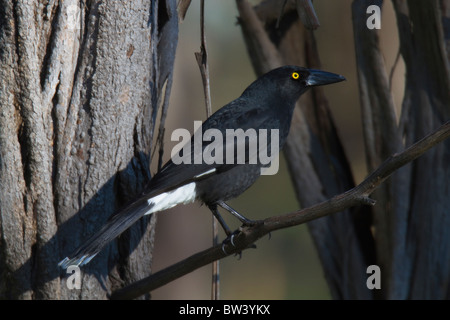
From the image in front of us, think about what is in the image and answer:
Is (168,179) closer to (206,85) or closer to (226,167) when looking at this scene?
(226,167)

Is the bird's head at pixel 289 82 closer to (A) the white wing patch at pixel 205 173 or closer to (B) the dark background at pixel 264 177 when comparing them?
(A) the white wing patch at pixel 205 173

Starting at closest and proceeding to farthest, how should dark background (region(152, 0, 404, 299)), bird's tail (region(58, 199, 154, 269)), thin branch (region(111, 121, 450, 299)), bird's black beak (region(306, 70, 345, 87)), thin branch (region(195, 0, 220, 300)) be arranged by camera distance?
thin branch (region(111, 121, 450, 299)), bird's tail (region(58, 199, 154, 269)), thin branch (region(195, 0, 220, 300)), bird's black beak (region(306, 70, 345, 87)), dark background (region(152, 0, 404, 299))

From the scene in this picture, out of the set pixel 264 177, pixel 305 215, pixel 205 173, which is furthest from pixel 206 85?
pixel 264 177

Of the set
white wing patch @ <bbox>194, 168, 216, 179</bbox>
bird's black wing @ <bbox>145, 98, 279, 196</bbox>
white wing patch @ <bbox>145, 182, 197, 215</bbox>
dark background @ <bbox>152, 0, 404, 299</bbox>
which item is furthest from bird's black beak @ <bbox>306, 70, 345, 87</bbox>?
dark background @ <bbox>152, 0, 404, 299</bbox>

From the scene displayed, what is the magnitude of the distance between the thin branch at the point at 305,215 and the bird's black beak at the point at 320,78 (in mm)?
1321

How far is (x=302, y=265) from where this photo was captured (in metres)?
9.34

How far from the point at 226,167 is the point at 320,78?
2.82 feet

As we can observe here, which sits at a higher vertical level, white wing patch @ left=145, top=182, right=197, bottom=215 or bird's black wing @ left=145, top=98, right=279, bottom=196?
bird's black wing @ left=145, top=98, right=279, bottom=196

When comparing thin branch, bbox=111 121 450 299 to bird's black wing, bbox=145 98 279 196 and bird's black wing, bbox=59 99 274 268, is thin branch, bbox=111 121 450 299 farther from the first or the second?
bird's black wing, bbox=145 98 279 196

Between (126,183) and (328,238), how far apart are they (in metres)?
1.33

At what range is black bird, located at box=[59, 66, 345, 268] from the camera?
2715 millimetres
